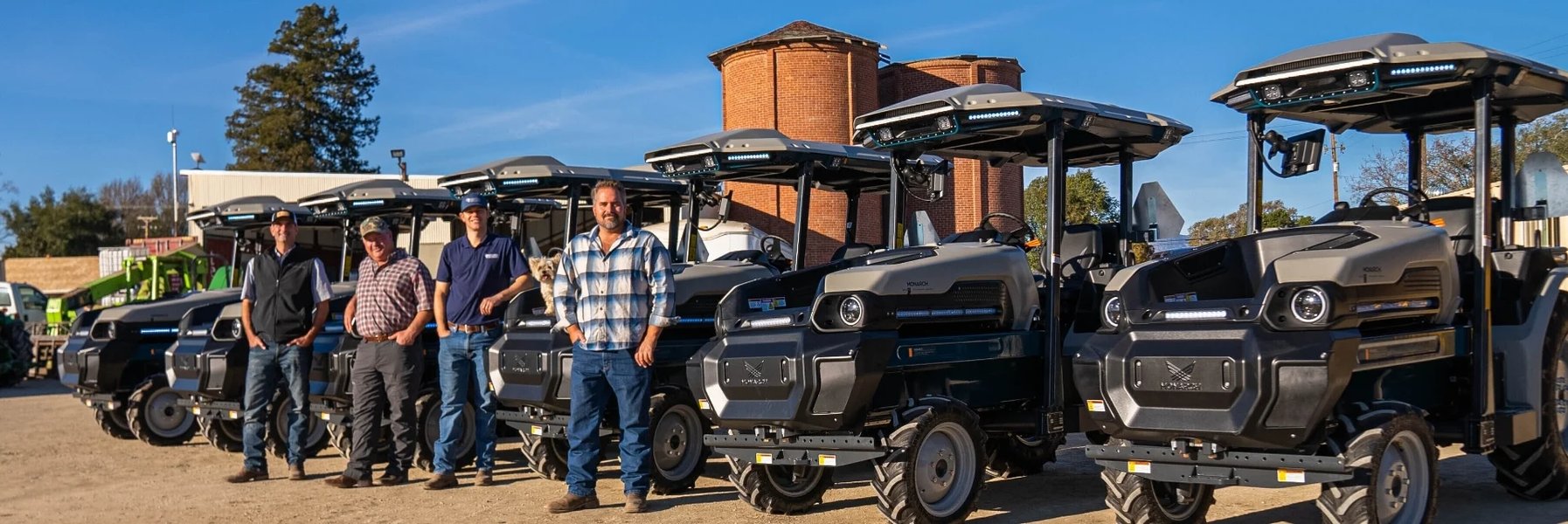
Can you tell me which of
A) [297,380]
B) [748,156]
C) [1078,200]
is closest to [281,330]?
[297,380]

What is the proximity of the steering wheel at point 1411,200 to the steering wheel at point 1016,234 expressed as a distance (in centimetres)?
212

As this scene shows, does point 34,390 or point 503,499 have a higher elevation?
point 503,499

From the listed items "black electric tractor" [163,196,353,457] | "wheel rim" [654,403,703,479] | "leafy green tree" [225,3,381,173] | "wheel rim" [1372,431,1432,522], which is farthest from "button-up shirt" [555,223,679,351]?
"leafy green tree" [225,3,381,173]

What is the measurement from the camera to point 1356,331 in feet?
19.8

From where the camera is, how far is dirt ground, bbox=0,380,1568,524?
7.77 meters

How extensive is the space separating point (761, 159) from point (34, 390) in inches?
703

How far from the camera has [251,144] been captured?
60719 mm

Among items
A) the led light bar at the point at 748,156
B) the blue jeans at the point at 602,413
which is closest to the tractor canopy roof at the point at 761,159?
the led light bar at the point at 748,156

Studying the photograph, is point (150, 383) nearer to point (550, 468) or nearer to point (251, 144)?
point (550, 468)

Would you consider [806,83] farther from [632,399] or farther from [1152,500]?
[1152,500]

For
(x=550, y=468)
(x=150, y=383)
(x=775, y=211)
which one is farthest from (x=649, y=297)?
(x=775, y=211)

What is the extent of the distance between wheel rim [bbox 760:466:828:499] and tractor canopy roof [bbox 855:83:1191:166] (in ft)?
7.02

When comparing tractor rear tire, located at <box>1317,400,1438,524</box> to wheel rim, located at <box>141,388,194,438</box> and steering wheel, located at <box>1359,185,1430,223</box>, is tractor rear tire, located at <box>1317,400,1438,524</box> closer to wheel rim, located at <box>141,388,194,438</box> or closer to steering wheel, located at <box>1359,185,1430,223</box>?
steering wheel, located at <box>1359,185,1430,223</box>

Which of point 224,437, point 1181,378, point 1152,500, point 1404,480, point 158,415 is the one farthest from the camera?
point 158,415
